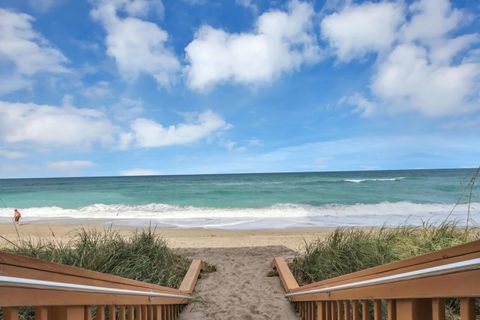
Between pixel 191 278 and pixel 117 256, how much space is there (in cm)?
129

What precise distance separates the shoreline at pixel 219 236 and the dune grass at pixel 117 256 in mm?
4385

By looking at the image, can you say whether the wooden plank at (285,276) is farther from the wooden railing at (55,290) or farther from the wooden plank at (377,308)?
the wooden railing at (55,290)

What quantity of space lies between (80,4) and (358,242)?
411 inches

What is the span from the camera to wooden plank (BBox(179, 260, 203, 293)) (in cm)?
514

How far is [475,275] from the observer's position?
38.9 inches

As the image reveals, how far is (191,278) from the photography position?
5574mm

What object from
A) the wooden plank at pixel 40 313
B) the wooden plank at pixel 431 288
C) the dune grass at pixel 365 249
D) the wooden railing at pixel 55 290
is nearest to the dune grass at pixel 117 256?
the dune grass at pixel 365 249

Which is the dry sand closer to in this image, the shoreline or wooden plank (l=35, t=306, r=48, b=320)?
the shoreline

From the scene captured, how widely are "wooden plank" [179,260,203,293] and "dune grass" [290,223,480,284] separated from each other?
1.80m

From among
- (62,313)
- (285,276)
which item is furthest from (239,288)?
(62,313)

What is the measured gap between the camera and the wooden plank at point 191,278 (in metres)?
5.14

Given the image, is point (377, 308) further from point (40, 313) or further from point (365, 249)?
point (365, 249)

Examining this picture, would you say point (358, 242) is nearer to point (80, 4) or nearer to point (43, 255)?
point (43, 255)

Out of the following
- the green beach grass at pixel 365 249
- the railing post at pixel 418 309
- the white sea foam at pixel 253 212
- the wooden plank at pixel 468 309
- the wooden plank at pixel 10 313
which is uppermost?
the wooden plank at pixel 10 313
